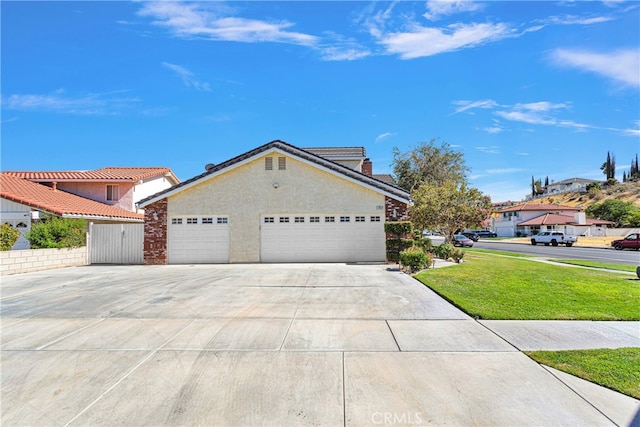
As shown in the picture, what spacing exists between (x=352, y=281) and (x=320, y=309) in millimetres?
3652

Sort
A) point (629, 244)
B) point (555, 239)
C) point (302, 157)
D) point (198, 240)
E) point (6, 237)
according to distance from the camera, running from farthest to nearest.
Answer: point (555, 239)
point (629, 244)
point (198, 240)
point (302, 157)
point (6, 237)

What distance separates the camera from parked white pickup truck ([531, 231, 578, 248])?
39263 millimetres

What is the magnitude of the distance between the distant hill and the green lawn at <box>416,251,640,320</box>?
68390 mm

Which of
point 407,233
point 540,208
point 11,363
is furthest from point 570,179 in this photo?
point 11,363

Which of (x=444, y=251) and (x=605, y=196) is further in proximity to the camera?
(x=605, y=196)

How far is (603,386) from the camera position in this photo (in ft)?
13.6

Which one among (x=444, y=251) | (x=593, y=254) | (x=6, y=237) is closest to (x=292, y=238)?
(x=444, y=251)

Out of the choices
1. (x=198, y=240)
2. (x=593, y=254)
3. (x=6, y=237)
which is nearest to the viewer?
(x=6, y=237)

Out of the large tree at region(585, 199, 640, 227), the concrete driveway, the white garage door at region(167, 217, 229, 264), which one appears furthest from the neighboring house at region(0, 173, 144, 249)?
the large tree at region(585, 199, 640, 227)

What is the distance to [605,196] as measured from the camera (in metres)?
69.8

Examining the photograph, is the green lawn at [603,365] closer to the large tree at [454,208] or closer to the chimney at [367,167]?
the large tree at [454,208]

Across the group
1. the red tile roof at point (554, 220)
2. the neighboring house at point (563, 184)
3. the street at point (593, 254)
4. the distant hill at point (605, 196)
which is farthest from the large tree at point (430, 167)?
the neighboring house at point (563, 184)

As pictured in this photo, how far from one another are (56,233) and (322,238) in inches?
482

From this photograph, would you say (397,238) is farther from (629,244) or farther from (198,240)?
(629,244)
